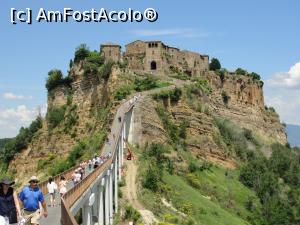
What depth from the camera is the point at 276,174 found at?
74.8 metres

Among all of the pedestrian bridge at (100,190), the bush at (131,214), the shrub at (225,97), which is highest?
the shrub at (225,97)

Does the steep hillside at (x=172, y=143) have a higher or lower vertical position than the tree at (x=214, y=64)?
lower

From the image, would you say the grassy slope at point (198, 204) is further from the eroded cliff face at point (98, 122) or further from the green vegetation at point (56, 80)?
the green vegetation at point (56, 80)

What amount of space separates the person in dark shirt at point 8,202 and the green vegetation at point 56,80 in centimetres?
6496

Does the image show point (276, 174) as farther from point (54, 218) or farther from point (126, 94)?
point (54, 218)

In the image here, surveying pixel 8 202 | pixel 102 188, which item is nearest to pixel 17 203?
pixel 8 202

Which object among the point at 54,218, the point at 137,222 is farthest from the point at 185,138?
Result: the point at 54,218

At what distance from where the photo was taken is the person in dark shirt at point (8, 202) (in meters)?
12.7

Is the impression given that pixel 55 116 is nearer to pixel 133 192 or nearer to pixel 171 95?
pixel 171 95

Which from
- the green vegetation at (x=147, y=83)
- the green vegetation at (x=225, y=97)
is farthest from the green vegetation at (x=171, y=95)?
the green vegetation at (x=225, y=97)

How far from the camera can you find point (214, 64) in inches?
3642

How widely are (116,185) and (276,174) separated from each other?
1507 inches

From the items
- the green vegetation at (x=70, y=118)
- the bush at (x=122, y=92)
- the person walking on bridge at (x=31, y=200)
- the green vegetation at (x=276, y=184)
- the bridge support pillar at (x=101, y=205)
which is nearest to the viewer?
the person walking on bridge at (x=31, y=200)

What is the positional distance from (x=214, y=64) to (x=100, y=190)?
61593 millimetres
